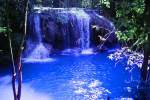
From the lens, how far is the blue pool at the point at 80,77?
1761cm

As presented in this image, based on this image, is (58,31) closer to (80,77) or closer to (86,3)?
(80,77)

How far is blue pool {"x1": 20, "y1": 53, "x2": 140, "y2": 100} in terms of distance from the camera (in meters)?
17.6

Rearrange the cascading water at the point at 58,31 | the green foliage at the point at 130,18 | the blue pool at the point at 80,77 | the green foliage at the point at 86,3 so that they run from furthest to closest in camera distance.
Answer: the green foliage at the point at 86,3, the cascading water at the point at 58,31, the blue pool at the point at 80,77, the green foliage at the point at 130,18

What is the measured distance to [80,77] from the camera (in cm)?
2178

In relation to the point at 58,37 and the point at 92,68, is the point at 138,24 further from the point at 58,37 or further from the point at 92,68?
the point at 58,37

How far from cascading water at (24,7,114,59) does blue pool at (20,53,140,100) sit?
274 cm

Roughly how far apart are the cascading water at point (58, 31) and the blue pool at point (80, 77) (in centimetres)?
274

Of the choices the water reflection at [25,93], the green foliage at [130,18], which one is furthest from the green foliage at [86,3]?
the green foliage at [130,18]

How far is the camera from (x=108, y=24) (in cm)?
3400

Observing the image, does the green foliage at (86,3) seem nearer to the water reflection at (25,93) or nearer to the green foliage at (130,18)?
the water reflection at (25,93)

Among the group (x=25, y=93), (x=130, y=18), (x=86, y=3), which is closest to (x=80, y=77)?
(x=25, y=93)

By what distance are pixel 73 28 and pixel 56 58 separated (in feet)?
20.5

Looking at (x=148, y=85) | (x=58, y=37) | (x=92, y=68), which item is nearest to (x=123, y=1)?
(x=148, y=85)

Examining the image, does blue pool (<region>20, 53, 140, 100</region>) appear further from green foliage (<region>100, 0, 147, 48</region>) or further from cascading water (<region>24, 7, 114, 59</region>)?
green foliage (<region>100, 0, 147, 48</region>)
